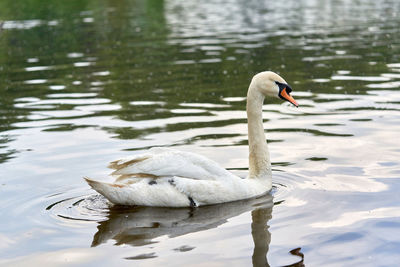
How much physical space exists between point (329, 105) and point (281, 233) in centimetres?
806

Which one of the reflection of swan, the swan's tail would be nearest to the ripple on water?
the reflection of swan

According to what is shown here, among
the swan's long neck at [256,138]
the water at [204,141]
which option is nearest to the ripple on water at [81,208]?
the water at [204,141]

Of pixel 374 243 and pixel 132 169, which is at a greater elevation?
pixel 132 169

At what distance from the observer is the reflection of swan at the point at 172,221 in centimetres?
791

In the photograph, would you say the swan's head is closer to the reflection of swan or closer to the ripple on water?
the reflection of swan

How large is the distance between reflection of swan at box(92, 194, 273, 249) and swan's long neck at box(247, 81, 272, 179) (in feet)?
1.46

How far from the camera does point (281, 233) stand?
309 inches

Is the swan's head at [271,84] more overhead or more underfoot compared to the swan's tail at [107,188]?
more overhead

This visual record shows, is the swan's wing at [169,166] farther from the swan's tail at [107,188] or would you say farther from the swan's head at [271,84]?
the swan's head at [271,84]

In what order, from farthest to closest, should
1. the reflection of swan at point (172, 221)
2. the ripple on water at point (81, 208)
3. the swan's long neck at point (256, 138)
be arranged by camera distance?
the swan's long neck at point (256, 138) < the ripple on water at point (81, 208) < the reflection of swan at point (172, 221)

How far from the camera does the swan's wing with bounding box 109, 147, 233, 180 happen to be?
864cm

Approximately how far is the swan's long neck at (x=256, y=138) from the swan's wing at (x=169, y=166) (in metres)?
0.69

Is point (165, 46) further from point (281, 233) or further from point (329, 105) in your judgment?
point (281, 233)

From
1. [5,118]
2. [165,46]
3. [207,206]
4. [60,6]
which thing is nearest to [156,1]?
[60,6]
